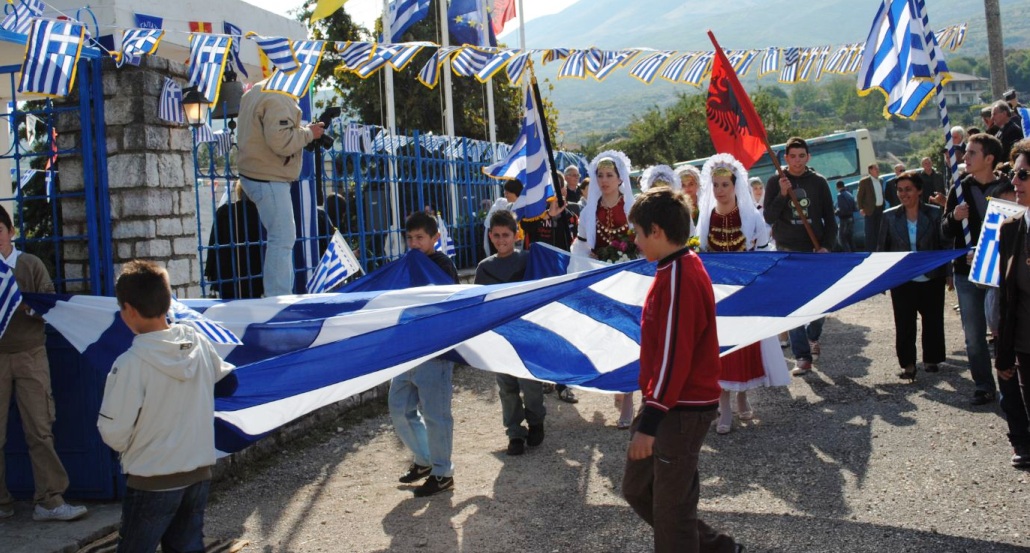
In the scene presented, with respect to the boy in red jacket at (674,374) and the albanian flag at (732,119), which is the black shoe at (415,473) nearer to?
the boy in red jacket at (674,374)

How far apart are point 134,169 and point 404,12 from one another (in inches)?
436

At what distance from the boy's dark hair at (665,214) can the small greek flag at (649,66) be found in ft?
26.0

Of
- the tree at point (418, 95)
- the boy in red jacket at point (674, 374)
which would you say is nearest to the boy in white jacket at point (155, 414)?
the boy in red jacket at point (674, 374)

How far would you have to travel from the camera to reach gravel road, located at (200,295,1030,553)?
17.2 feet

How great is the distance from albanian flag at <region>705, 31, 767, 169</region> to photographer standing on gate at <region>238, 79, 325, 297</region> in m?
3.27

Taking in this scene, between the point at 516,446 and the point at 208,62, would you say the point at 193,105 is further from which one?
the point at 516,446

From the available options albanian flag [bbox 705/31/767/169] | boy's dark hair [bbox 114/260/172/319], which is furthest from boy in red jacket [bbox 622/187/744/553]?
albanian flag [bbox 705/31/767/169]

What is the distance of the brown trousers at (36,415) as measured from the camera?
5.79 m

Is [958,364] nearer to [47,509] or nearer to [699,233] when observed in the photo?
[699,233]

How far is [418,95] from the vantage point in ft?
87.5

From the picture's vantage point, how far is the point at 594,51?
11.2 metres

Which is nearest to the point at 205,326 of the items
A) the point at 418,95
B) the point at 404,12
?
the point at 404,12

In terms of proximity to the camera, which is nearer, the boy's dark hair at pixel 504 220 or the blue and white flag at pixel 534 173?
the boy's dark hair at pixel 504 220

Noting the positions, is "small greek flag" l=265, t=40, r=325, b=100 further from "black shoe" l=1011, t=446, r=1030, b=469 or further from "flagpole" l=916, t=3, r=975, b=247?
"black shoe" l=1011, t=446, r=1030, b=469
